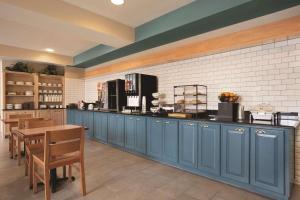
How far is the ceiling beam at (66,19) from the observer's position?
8.44 ft

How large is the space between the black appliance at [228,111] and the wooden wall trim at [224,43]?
1113 mm

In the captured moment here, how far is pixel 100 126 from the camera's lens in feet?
17.0

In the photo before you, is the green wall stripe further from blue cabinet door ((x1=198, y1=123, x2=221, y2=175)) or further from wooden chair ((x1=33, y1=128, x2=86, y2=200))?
wooden chair ((x1=33, y1=128, x2=86, y2=200))

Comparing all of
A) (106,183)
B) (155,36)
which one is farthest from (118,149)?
(155,36)

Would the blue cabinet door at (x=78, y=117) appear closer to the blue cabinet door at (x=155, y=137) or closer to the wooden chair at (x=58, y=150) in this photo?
the blue cabinet door at (x=155, y=137)

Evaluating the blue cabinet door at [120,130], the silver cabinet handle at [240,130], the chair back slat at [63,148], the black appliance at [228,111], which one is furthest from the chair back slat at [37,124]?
the silver cabinet handle at [240,130]

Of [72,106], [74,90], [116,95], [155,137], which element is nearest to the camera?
[155,137]

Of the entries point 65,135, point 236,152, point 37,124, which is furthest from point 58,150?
point 236,152

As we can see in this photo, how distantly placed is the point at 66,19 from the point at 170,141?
270 cm

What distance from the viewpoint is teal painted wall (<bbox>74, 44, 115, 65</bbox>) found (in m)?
4.68

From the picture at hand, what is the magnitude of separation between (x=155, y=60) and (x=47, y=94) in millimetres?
4489

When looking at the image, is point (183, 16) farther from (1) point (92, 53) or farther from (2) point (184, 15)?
(1) point (92, 53)

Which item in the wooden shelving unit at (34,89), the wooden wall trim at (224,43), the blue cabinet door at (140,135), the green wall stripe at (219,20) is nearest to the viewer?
A: the green wall stripe at (219,20)

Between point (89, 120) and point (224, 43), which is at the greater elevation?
point (224, 43)
